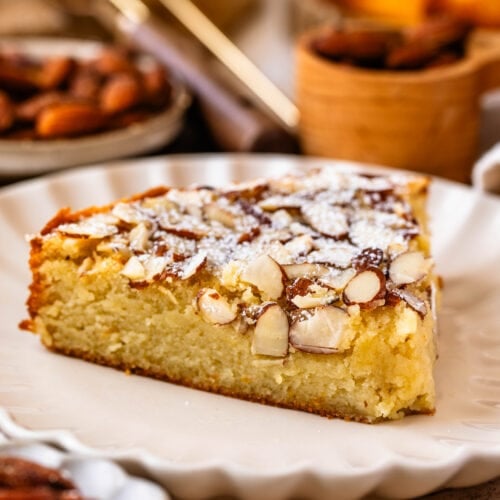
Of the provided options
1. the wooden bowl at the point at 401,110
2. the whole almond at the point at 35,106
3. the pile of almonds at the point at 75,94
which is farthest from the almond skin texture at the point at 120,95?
the wooden bowl at the point at 401,110

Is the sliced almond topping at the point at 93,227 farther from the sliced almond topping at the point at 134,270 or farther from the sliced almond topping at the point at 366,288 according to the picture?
the sliced almond topping at the point at 366,288

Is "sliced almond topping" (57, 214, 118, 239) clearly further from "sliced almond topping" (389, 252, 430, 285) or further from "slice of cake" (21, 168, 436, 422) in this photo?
"sliced almond topping" (389, 252, 430, 285)

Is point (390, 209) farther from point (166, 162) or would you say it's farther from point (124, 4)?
point (124, 4)

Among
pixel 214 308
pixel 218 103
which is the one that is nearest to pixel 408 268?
pixel 214 308

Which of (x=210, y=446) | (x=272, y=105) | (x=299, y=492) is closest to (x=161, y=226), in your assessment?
(x=210, y=446)

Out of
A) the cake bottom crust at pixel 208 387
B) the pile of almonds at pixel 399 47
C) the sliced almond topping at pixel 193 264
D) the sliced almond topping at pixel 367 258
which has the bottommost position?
the cake bottom crust at pixel 208 387
